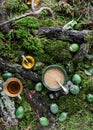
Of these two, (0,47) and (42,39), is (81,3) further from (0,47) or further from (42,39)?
(0,47)

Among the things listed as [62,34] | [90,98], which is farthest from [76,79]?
[62,34]

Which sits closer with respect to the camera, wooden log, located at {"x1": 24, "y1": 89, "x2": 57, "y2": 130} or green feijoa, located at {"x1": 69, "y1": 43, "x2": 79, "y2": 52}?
wooden log, located at {"x1": 24, "y1": 89, "x2": 57, "y2": 130}

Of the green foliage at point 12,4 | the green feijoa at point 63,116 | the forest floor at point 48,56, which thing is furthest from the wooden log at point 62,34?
the green feijoa at point 63,116

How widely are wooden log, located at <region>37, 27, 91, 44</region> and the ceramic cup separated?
52cm

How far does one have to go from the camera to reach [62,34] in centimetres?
310

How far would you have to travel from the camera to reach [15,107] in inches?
115

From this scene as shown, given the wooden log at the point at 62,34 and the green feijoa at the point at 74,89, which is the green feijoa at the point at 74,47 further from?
the green feijoa at the point at 74,89

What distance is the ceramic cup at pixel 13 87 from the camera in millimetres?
2883

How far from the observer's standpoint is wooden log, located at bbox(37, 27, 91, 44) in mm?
3059

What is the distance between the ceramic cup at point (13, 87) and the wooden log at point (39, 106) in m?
0.11

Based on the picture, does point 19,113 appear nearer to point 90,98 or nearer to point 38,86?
point 38,86

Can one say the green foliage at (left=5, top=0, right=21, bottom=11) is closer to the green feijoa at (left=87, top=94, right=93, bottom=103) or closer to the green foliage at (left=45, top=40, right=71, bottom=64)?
the green foliage at (left=45, top=40, right=71, bottom=64)

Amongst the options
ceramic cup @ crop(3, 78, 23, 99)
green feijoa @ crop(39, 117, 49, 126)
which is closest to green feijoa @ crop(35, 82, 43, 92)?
ceramic cup @ crop(3, 78, 23, 99)

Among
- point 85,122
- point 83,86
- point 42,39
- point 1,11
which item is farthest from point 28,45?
point 85,122
